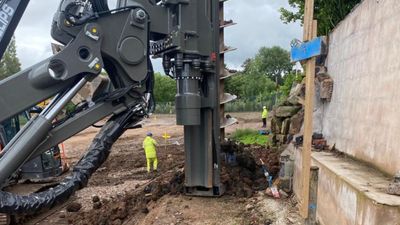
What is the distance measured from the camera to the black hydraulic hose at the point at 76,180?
3914mm

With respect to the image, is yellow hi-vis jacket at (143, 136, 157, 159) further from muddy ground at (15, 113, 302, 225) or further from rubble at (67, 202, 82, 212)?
rubble at (67, 202, 82, 212)

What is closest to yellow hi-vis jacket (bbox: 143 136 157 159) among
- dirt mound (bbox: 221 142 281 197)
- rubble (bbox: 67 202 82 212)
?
rubble (bbox: 67 202 82 212)

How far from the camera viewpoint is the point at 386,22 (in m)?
4.86

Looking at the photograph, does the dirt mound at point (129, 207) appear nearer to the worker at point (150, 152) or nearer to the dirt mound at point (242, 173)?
the dirt mound at point (242, 173)

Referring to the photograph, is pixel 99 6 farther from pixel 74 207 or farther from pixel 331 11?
pixel 331 11

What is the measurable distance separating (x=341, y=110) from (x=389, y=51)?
2.03 meters

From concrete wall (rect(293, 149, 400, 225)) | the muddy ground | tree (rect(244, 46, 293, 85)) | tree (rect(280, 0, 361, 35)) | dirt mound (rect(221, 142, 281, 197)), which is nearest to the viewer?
concrete wall (rect(293, 149, 400, 225))

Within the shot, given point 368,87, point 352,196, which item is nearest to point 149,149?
point 368,87

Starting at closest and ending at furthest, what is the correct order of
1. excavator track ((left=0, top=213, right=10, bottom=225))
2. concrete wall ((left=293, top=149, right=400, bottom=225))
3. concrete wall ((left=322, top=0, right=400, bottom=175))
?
concrete wall ((left=293, top=149, right=400, bottom=225)) < concrete wall ((left=322, top=0, right=400, bottom=175)) < excavator track ((left=0, top=213, right=10, bottom=225))

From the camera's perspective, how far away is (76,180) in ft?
14.1

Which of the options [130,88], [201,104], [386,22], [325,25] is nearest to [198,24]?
[201,104]

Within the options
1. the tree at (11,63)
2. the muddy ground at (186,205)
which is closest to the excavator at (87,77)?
the muddy ground at (186,205)

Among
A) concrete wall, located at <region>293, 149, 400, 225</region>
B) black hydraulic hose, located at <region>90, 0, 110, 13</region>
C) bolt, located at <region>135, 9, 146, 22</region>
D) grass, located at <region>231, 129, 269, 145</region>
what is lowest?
grass, located at <region>231, 129, 269, 145</region>

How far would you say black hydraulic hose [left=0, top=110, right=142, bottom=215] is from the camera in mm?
3914
